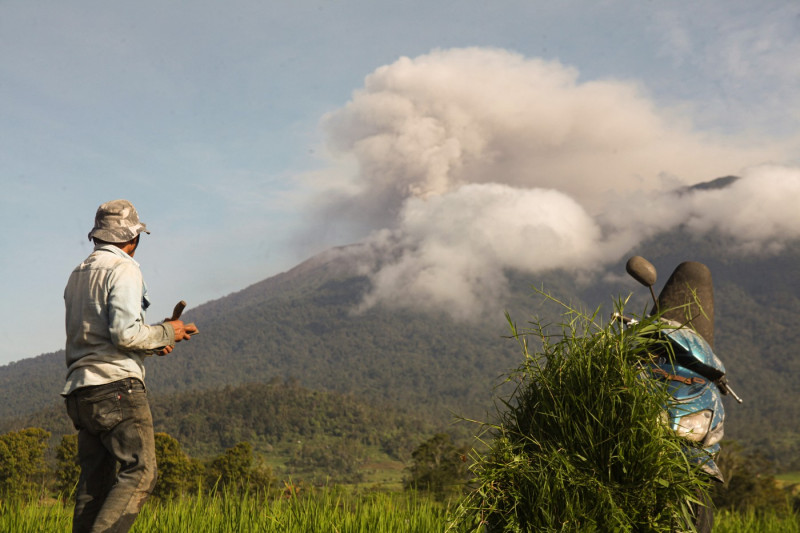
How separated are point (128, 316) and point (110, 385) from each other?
441 millimetres

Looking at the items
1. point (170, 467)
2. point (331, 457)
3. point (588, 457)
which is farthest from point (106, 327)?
point (331, 457)

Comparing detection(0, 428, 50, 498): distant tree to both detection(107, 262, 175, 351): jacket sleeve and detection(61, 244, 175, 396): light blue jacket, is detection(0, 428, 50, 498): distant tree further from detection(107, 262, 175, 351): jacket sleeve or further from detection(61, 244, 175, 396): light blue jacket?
detection(107, 262, 175, 351): jacket sleeve

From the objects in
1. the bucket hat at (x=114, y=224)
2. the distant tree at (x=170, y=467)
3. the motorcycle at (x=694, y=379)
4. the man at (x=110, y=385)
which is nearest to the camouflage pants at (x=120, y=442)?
the man at (x=110, y=385)

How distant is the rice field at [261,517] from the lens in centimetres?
501

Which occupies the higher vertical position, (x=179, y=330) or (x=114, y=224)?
(x=114, y=224)

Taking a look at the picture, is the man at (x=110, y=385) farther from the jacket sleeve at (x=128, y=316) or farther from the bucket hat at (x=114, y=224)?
the bucket hat at (x=114, y=224)

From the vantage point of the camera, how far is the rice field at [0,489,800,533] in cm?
501

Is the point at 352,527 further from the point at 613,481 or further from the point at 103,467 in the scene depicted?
the point at 613,481

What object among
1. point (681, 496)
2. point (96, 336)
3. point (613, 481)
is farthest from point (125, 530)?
point (681, 496)

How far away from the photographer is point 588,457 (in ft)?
9.62

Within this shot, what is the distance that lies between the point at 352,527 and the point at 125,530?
179cm

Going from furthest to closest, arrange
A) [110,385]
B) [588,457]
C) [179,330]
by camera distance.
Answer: [179,330]
[110,385]
[588,457]

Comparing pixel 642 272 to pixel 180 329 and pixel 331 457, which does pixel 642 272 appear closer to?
pixel 180 329

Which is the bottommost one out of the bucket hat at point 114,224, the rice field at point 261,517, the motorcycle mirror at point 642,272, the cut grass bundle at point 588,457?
the rice field at point 261,517
